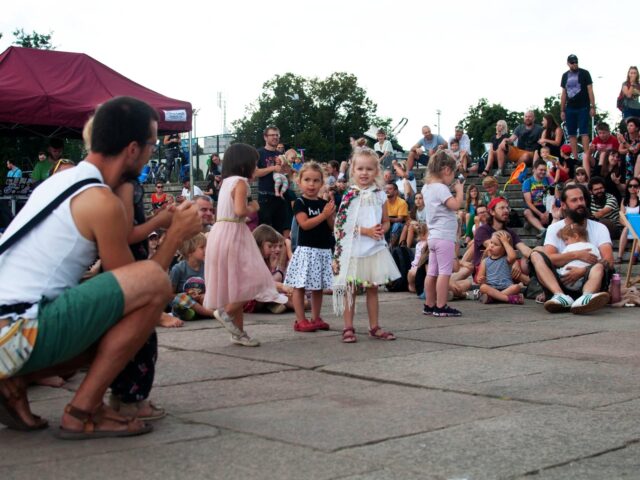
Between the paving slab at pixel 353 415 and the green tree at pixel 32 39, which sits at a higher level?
the green tree at pixel 32 39

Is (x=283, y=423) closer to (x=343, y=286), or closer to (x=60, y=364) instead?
(x=60, y=364)

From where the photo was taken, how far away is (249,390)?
206 inches

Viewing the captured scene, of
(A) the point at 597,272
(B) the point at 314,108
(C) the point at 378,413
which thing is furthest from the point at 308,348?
(B) the point at 314,108

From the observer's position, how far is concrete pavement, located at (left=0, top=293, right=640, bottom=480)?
352cm

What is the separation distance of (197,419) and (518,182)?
13.7 meters

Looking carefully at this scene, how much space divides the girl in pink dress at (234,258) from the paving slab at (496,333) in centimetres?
142

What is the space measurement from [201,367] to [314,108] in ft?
310

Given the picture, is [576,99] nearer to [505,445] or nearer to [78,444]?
[505,445]

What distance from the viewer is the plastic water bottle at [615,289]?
9977mm

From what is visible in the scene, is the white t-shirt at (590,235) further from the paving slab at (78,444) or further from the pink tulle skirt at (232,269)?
the paving slab at (78,444)

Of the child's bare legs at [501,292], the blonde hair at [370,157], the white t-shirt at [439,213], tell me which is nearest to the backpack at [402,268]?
the child's bare legs at [501,292]

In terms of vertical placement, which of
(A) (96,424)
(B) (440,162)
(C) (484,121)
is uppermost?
(C) (484,121)

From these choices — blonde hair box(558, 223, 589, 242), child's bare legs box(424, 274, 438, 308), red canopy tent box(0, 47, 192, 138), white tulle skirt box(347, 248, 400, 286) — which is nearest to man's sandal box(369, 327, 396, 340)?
white tulle skirt box(347, 248, 400, 286)

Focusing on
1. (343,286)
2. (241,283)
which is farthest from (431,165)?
(241,283)
